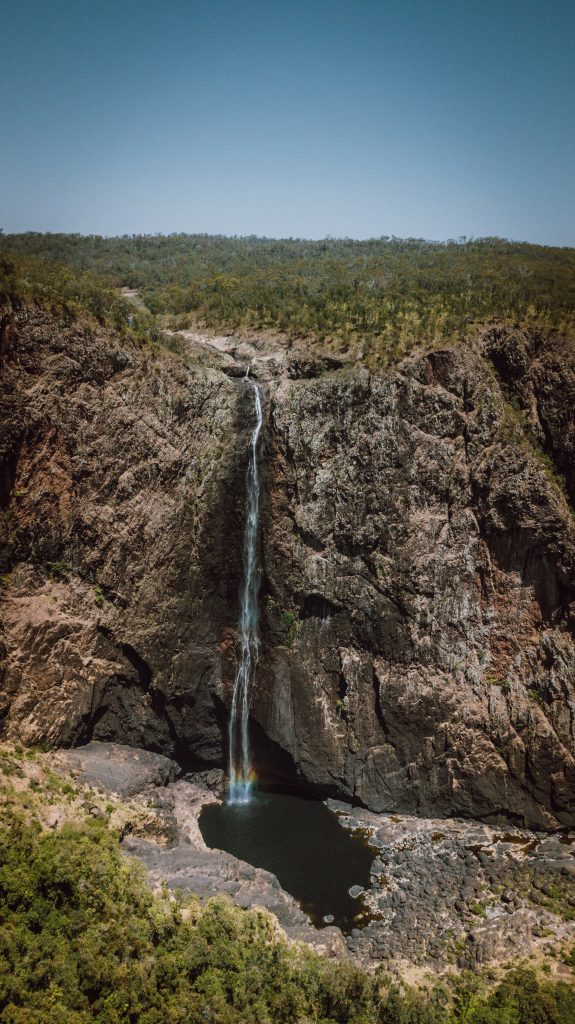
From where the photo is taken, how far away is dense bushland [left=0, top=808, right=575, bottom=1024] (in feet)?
45.7

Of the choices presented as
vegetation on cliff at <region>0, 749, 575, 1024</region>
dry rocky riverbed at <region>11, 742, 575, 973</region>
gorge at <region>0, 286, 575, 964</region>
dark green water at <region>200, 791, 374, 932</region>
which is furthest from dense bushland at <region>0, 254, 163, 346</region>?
dark green water at <region>200, 791, 374, 932</region>

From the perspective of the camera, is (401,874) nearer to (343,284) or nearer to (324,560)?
(324,560)

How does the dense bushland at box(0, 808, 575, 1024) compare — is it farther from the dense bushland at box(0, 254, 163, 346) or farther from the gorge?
the dense bushland at box(0, 254, 163, 346)

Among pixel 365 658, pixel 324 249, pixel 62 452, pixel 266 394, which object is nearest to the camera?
pixel 62 452

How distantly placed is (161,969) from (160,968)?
1.3 inches

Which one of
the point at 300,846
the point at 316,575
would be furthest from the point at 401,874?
the point at 316,575

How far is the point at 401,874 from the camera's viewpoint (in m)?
22.0

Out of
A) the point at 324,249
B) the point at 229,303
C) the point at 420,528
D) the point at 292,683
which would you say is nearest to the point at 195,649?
the point at 292,683

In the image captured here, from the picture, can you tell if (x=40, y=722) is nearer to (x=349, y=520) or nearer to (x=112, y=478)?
(x=112, y=478)

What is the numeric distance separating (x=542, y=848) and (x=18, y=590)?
21.3 metres

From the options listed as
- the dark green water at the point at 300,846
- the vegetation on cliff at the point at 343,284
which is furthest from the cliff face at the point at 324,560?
the vegetation on cliff at the point at 343,284

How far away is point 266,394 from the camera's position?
28797 mm

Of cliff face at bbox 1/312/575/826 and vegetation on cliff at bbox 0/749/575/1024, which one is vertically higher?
cliff face at bbox 1/312/575/826

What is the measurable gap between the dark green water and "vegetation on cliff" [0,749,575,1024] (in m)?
3.43
